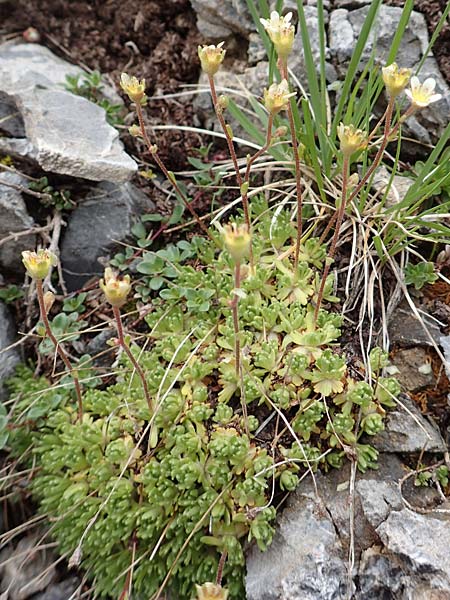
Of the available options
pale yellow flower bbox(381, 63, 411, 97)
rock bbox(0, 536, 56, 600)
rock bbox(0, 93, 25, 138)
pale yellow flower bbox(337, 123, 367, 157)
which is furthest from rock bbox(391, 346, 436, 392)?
rock bbox(0, 93, 25, 138)

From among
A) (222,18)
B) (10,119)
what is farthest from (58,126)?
(222,18)

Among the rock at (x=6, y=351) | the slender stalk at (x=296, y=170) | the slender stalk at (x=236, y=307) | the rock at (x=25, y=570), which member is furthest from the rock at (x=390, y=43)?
the rock at (x=25, y=570)

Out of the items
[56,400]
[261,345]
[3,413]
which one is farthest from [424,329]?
[3,413]

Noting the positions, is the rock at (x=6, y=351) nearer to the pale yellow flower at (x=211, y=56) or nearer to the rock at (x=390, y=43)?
the pale yellow flower at (x=211, y=56)

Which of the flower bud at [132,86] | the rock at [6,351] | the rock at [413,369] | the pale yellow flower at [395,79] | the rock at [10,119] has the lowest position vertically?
the rock at [6,351]

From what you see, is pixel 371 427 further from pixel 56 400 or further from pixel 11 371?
pixel 11 371

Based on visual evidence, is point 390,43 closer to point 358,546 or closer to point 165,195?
point 165,195
